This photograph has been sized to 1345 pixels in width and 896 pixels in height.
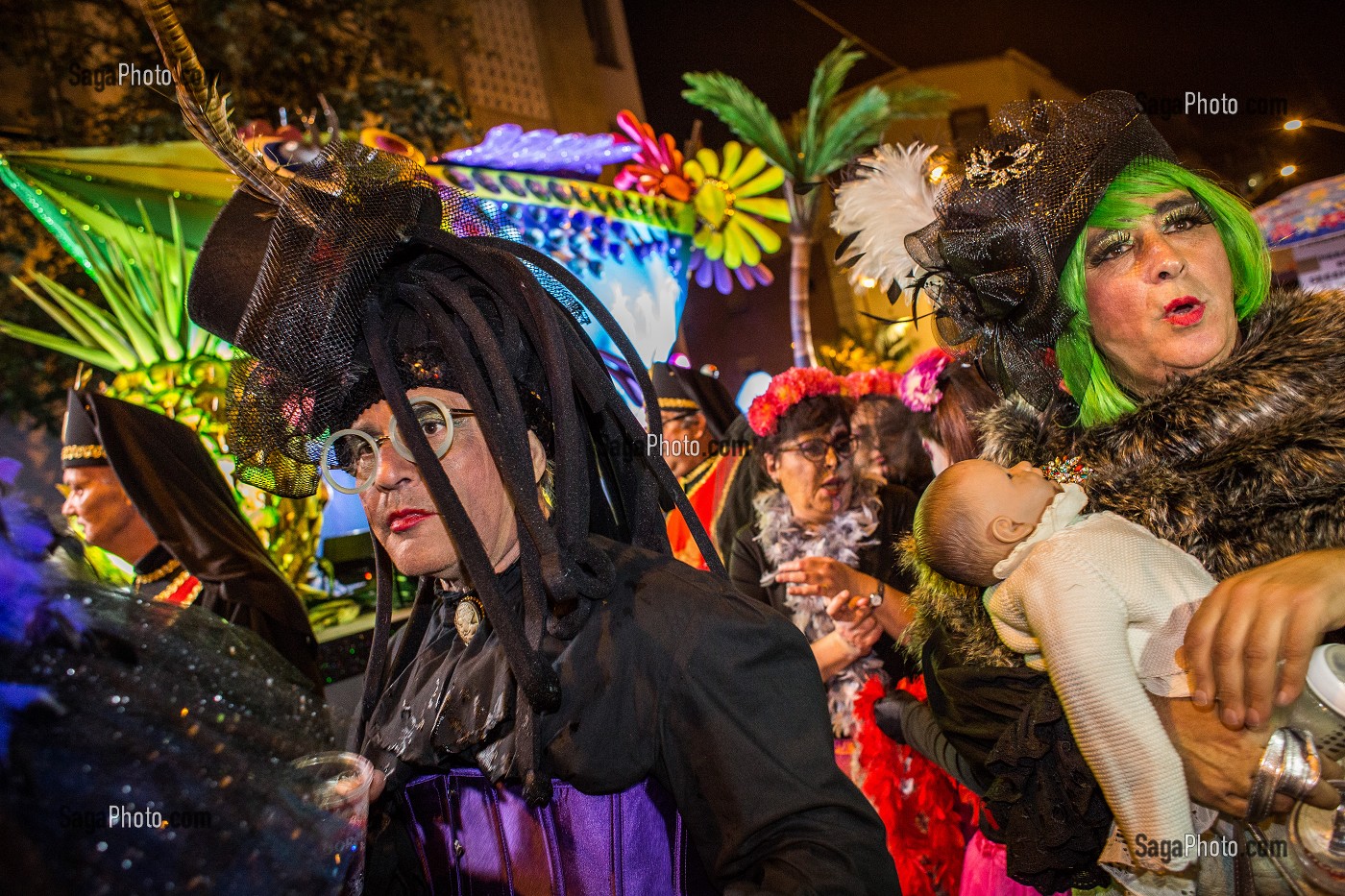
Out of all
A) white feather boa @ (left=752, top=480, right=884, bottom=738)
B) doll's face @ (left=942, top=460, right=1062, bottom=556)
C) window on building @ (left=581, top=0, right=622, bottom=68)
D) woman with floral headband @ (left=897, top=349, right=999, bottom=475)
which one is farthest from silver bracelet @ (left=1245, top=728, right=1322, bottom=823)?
window on building @ (left=581, top=0, right=622, bottom=68)

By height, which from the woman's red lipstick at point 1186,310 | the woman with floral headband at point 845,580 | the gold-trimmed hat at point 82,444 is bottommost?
the woman with floral headband at point 845,580

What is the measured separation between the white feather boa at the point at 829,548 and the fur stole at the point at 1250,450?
1.91 metres

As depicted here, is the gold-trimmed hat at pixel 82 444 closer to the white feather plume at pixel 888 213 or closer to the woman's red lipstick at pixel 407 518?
the woman's red lipstick at pixel 407 518

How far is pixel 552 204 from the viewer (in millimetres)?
6820

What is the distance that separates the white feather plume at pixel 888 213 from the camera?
2.32 metres

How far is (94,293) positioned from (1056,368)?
7471mm

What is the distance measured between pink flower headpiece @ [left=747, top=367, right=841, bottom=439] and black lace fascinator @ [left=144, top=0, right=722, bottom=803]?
2262 mm

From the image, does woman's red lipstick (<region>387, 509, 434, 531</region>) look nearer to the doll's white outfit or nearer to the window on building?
the doll's white outfit

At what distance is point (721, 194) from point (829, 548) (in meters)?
5.12

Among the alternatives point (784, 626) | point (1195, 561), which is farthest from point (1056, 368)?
point (784, 626)

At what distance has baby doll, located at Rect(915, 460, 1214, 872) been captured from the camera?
56.4 inches

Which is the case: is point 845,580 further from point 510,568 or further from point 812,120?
point 812,120

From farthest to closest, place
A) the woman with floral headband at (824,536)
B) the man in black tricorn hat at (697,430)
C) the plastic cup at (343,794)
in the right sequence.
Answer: the man in black tricorn hat at (697,430) → the woman with floral headband at (824,536) → the plastic cup at (343,794)

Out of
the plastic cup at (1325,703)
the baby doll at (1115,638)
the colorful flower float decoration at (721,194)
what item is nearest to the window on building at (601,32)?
the colorful flower float decoration at (721,194)
